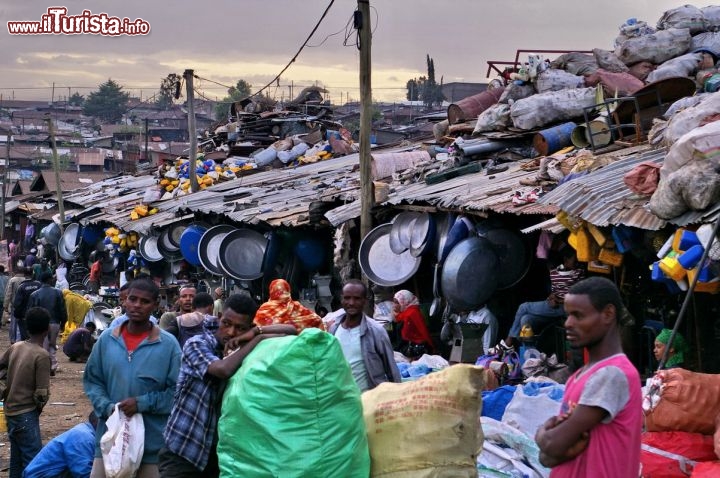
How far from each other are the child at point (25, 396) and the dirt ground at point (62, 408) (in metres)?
1.41

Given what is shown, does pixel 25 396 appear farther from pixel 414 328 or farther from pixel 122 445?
pixel 414 328

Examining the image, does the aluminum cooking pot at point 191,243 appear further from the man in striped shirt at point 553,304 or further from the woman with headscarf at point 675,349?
the woman with headscarf at point 675,349

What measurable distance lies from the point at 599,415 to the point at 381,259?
8.90 metres

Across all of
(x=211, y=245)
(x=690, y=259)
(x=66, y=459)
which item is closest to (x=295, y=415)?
(x=66, y=459)

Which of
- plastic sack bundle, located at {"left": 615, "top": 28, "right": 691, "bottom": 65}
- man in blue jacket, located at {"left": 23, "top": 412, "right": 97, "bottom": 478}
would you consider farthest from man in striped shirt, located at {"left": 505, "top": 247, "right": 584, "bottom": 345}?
plastic sack bundle, located at {"left": 615, "top": 28, "right": 691, "bottom": 65}

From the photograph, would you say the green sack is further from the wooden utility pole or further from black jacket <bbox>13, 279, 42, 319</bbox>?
black jacket <bbox>13, 279, 42, 319</bbox>

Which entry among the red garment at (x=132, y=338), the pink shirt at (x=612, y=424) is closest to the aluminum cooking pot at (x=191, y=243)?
the red garment at (x=132, y=338)

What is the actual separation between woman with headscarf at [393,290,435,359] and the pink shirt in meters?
7.72

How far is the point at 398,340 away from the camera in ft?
39.1

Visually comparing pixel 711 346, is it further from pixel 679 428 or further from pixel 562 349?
pixel 679 428

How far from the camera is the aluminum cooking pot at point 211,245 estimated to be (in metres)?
17.2

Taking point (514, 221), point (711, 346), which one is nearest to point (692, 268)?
point (711, 346)

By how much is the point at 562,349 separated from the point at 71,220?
20499mm

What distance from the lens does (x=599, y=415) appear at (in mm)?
3357
